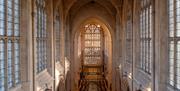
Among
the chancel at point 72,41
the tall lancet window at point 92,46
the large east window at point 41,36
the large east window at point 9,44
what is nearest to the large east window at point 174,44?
the chancel at point 72,41

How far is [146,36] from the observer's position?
15617 millimetres

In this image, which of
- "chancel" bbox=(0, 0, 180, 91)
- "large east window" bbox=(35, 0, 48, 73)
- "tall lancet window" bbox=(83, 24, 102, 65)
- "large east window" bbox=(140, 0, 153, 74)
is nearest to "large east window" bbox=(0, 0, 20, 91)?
"chancel" bbox=(0, 0, 180, 91)

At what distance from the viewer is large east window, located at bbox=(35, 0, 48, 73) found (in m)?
15.8

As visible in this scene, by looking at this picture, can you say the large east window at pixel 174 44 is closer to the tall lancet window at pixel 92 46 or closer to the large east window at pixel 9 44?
the large east window at pixel 9 44

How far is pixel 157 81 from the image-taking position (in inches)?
457

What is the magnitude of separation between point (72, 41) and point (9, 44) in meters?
19.4

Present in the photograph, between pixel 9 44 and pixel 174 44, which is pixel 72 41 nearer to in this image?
pixel 9 44

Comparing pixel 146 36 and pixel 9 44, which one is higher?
pixel 146 36

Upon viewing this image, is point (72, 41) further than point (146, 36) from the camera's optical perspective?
Yes

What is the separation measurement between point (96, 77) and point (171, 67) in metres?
33.7

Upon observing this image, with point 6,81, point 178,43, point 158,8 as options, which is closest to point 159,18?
point 158,8

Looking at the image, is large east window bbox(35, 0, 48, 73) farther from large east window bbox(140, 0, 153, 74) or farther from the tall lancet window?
Answer: the tall lancet window

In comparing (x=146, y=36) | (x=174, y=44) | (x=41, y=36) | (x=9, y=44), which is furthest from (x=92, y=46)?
(x=174, y=44)

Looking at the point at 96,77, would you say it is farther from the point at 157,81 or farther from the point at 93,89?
the point at 157,81
